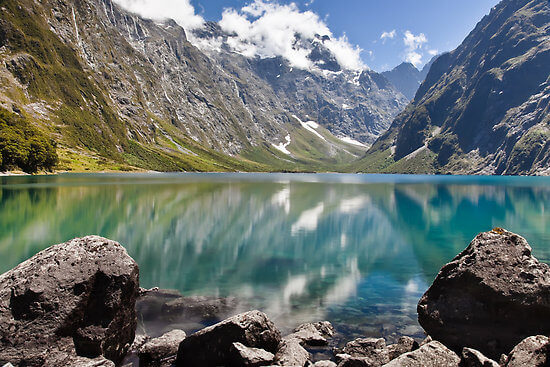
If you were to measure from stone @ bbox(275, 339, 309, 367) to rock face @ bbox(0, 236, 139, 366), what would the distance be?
245 inches

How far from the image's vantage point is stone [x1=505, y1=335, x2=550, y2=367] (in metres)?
9.87

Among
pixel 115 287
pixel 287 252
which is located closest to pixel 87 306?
pixel 115 287

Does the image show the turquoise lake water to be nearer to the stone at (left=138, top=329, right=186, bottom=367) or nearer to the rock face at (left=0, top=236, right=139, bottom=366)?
the stone at (left=138, top=329, right=186, bottom=367)

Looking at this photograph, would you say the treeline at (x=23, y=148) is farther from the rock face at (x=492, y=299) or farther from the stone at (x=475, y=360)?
the stone at (x=475, y=360)

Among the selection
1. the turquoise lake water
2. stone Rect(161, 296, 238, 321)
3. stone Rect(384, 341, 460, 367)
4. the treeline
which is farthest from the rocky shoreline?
the treeline

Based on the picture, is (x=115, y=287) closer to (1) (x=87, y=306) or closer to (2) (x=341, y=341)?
(1) (x=87, y=306)

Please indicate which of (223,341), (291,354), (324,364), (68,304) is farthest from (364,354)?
(68,304)

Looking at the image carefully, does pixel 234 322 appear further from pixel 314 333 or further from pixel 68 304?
pixel 68 304

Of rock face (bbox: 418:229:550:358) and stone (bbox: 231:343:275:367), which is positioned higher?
rock face (bbox: 418:229:550:358)

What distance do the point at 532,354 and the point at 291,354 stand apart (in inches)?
301

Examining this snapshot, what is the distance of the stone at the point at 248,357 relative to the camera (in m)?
12.3

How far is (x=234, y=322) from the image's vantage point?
43.1 ft

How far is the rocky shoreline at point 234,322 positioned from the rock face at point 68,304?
33 millimetres

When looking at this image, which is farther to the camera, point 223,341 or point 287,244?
point 287,244
